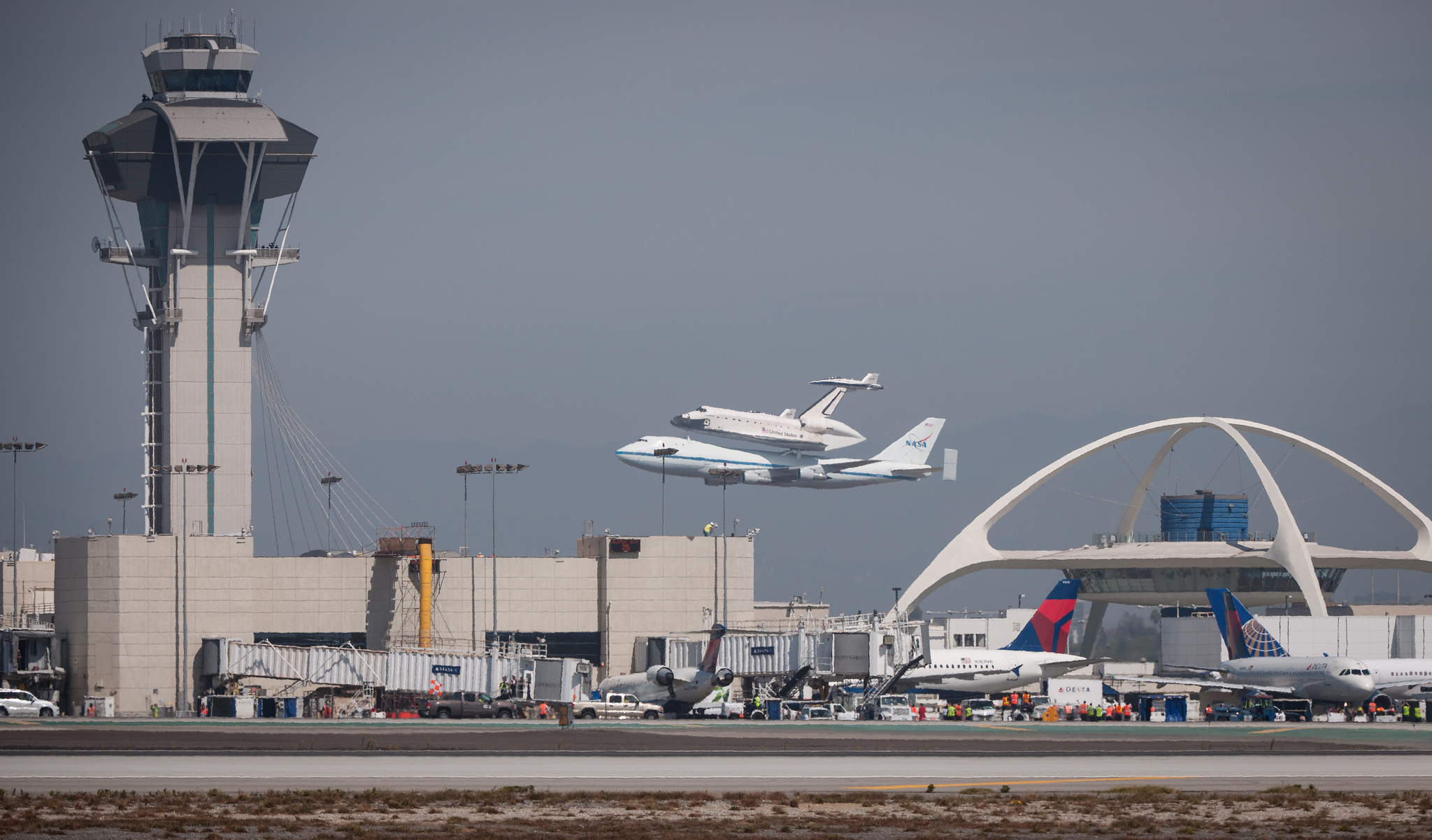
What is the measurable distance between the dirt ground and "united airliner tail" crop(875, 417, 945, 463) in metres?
138

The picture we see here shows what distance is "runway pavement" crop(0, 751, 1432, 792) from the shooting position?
4475cm

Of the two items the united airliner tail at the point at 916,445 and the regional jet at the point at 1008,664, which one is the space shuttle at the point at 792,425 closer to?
the united airliner tail at the point at 916,445

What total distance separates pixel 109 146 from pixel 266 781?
4452 inches

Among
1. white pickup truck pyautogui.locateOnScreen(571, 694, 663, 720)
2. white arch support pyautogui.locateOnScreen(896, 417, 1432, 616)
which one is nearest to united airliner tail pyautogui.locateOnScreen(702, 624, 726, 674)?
white pickup truck pyautogui.locateOnScreen(571, 694, 663, 720)

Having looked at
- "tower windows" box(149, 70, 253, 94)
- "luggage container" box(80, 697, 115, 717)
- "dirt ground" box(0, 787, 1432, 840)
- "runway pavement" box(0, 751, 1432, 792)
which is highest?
"tower windows" box(149, 70, 253, 94)

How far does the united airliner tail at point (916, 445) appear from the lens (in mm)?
181500

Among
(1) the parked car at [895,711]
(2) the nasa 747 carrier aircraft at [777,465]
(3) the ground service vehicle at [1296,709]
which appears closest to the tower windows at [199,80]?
(2) the nasa 747 carrier aircraft at [777,465]

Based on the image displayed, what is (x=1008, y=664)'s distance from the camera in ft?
345

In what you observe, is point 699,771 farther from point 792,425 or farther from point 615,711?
point 792,425

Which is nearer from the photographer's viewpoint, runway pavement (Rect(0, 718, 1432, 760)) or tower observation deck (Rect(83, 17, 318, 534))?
runway pavement (Rect(0, 718, 1432, 760))

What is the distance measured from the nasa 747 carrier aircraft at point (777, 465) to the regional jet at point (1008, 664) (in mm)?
38140

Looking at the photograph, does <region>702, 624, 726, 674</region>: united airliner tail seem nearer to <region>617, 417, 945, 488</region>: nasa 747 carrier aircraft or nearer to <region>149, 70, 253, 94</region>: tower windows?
<region>617, 417, 945, 488</region>: nasa 747 carrier aircraft

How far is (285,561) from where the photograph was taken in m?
121

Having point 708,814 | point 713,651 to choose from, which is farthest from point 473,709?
point 708,814
